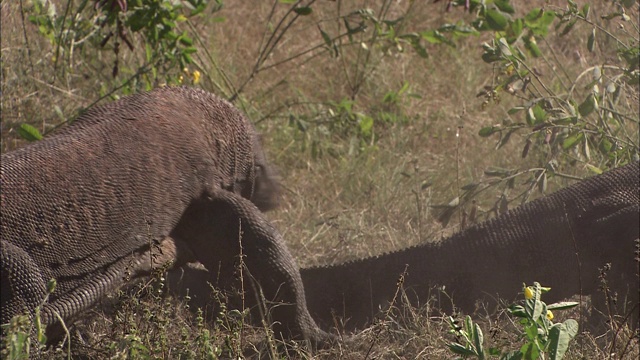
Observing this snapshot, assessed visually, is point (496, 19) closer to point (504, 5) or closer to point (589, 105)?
point (504, 5)

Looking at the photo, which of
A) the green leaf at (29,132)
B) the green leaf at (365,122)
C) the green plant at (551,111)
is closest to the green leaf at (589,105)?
the green plant at (551,111)

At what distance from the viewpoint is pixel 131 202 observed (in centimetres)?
403

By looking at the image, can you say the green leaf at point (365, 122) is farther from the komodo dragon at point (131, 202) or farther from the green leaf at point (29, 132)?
the green leaf at point (29, 132)

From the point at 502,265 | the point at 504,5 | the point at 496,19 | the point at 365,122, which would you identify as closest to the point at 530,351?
the point at 502,265

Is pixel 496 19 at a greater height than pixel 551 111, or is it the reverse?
pixel 496 19

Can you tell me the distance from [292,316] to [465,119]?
10.5 feet

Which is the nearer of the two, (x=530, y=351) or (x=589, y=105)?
(x=530, y=351)

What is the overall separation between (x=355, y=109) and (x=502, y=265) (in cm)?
293

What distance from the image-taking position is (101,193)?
12.8 ft

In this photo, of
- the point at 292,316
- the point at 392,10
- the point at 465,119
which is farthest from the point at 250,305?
the point at 392,10

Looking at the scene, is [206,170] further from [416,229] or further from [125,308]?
[416,229]

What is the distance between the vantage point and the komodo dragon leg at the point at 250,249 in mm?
4363

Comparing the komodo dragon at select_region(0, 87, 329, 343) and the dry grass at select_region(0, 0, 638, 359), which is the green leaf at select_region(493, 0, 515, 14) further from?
the komodo dragon at select_region(0, 87, 329, 343)

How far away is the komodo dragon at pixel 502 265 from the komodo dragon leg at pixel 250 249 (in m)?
0.22
